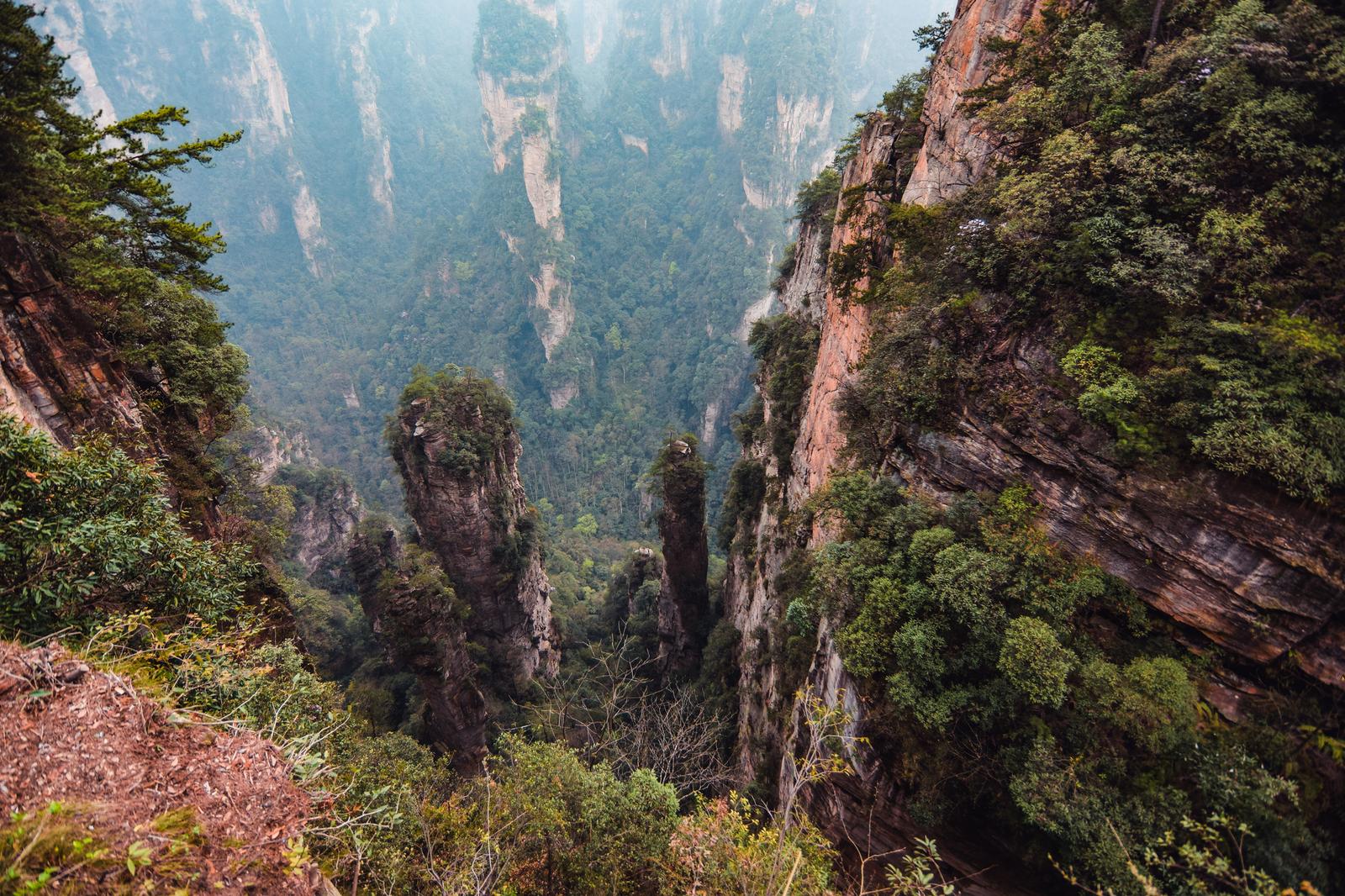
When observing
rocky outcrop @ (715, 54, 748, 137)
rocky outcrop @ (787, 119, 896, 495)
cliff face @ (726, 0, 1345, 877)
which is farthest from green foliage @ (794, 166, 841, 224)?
rocky outcrop @ (715, 54, 748, 137)

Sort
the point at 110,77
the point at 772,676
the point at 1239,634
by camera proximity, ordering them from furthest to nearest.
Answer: the point at 110,77 < the point at 772,676 < the point at 1239,634

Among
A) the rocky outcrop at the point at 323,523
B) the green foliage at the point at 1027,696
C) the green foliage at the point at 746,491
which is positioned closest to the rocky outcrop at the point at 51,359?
the green foliage at the point at 1027,696

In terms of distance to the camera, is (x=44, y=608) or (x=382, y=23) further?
(x=382, y=23)

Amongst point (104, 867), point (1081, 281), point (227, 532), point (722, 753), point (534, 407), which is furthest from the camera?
point (534, 407)

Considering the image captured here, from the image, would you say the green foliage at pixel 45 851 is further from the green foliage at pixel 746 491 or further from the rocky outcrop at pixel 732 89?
the rocky outcrop at pixel 732 89

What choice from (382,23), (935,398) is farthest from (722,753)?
(382,23)

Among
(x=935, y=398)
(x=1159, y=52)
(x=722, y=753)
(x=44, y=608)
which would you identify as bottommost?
(x=722, y=753)

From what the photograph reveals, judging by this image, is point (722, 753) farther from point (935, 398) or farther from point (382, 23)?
point (382, 23)
